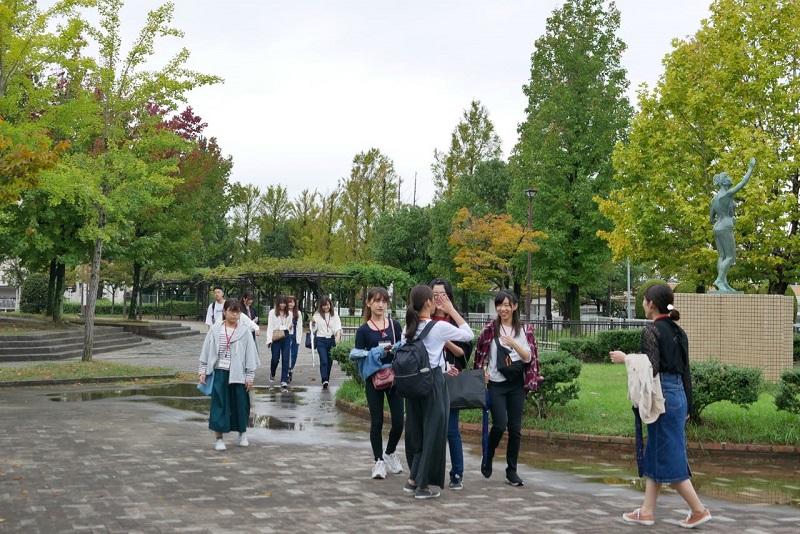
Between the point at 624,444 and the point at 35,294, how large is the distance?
42.3 meters

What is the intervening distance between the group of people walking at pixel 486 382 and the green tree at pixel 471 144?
47232mm

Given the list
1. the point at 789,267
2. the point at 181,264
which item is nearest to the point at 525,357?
the point at 789,267

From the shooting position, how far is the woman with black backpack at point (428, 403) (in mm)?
6707

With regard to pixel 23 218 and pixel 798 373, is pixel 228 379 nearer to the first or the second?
pixel 798 373

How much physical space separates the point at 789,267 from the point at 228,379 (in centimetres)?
1917

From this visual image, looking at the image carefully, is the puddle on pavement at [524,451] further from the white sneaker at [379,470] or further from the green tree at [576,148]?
the green tree at [576,148]

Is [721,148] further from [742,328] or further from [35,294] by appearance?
[35,294]

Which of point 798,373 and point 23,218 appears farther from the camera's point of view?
point 23,218

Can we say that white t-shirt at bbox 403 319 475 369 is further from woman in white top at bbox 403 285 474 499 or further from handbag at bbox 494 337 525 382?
handbag at bbox 494 337 525 382

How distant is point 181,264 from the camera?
36.8m

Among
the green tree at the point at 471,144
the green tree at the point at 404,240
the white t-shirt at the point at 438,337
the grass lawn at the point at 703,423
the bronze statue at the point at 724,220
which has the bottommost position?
the grass lawn at the point at 703,423

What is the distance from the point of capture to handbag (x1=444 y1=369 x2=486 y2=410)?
7.05 meters

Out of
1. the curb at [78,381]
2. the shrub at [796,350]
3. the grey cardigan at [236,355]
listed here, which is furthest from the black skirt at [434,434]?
the shrub at [796,350]

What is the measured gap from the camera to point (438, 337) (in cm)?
680
